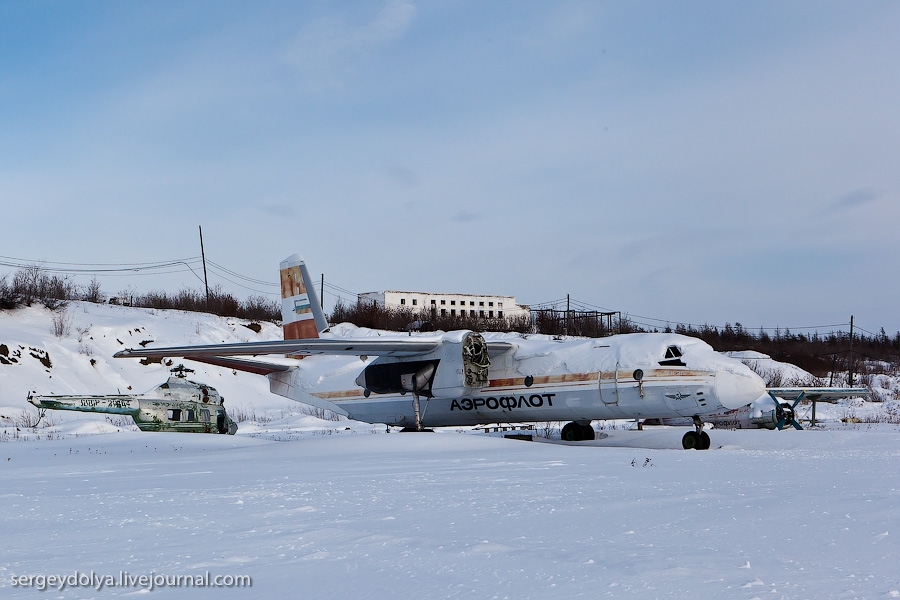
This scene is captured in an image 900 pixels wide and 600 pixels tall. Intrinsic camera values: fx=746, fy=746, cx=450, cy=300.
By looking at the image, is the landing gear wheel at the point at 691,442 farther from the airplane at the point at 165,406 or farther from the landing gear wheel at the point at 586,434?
the airplane at the point at 165,406

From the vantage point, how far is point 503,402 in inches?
709

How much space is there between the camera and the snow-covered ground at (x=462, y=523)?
3746mm

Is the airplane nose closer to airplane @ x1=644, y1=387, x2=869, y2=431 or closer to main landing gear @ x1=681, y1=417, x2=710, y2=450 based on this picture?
main landing gear @ x1=681, y1=417, x2=710, y2=450

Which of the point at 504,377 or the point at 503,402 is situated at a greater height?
the point at 504,377

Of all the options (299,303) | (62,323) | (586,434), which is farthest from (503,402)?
(62,323)

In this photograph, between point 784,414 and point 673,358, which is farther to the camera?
point 784,414

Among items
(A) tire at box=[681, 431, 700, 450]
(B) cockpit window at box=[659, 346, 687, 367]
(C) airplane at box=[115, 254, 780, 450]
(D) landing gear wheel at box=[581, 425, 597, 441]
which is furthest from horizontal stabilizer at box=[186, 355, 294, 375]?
(A) tire at box=[681, 431, 700, 450]

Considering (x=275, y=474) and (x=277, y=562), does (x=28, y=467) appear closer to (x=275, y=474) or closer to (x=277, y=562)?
(x=275, y=474)

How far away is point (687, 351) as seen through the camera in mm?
15633

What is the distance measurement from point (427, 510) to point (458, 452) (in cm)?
615

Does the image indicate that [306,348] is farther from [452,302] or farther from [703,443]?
[452,302]

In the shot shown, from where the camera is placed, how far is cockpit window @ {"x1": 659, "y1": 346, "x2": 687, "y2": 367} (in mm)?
15531

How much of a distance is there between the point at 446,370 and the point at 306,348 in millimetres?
3464

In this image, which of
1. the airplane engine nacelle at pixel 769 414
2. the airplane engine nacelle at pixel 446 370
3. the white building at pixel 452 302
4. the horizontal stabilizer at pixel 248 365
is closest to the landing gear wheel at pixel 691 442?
the airplane engine nacelle at pixel 446 370
